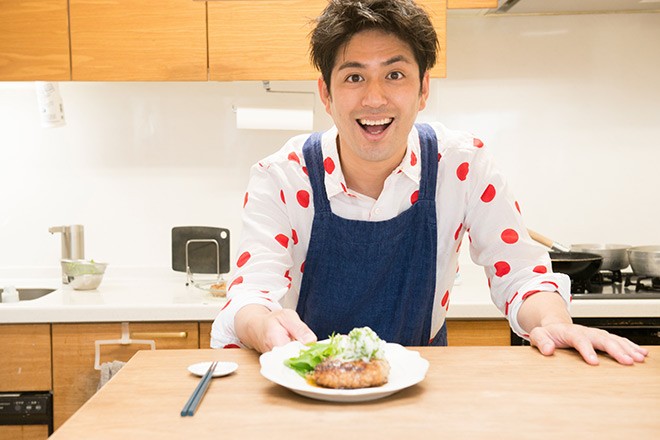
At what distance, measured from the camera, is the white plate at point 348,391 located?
0.99m

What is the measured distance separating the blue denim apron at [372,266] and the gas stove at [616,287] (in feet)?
3.34

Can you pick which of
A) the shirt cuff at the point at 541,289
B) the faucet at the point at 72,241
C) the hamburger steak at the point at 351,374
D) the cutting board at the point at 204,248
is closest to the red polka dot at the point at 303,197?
the shirt cuff at the point at 541,289

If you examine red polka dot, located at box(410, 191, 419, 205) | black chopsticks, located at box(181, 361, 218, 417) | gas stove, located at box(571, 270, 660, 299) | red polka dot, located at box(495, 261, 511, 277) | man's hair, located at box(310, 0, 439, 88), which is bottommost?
gas stove, located at box(571, 270, 660, 299)

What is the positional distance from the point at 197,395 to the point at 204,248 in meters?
1.88

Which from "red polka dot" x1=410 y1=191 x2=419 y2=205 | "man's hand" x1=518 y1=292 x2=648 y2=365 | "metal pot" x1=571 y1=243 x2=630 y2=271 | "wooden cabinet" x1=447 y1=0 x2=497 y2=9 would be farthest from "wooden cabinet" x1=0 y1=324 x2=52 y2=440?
"metal pot" x1=571 y1=243 x2=630 y2=271

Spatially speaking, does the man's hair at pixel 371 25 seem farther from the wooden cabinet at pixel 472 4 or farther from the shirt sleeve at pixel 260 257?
the wooden cabinet at pixel 472 4

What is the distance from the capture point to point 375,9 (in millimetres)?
1445

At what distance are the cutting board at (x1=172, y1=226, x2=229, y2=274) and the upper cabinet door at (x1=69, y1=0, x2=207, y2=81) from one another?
0.61 m

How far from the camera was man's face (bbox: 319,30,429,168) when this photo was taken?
146 centimetres

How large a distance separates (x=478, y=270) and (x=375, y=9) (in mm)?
1759

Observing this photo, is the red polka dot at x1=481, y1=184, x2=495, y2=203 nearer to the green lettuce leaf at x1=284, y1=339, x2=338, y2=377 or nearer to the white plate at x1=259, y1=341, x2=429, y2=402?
the white plate at x1=259, y1=341, x2=429, y2=402

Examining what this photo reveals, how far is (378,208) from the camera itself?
1.60m

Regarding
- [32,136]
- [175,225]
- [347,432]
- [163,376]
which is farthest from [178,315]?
[347,432]

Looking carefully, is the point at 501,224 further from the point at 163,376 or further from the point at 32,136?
the point at 32,136
